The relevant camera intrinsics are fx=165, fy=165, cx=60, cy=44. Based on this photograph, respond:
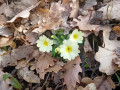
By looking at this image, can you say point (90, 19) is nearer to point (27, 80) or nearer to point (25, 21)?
point (25, 21)

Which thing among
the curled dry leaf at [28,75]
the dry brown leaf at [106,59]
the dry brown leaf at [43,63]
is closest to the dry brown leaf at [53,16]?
the dry brown leaf at [43,63]

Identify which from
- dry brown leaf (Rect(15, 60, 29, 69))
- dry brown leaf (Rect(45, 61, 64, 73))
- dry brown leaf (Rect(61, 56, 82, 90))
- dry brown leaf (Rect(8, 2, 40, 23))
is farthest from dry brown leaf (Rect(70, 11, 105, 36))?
dry brown leaf (Rect(15, 60, 29, 69))

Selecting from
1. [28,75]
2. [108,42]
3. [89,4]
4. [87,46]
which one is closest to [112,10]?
[89,4]

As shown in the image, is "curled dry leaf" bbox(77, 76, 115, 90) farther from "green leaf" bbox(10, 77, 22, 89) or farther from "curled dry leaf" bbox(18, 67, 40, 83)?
"green leaf" bbox(10, 77, 22, 89)

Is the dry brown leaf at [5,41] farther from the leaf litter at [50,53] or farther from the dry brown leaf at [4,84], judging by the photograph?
the dry brown leaf at [4,84]

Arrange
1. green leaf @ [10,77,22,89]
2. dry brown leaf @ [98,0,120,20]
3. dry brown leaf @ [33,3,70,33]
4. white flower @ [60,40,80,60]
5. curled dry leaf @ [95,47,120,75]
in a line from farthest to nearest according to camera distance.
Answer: dry brown leaf @ [33,3,70,33] → dry brown leaf @ [98,0,120,20] → green leaf @ [10,77,22,89] → white flower @ [60,40,80,60] → curled dry leaf @ [95,47,120,75]

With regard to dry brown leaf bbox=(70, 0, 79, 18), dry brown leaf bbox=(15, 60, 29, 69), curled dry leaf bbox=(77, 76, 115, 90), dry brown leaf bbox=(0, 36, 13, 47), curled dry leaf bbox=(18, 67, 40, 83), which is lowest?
curled dry leaf bbox=(18, 67, 40, 83)

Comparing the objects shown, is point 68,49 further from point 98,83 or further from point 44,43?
point 98,83
